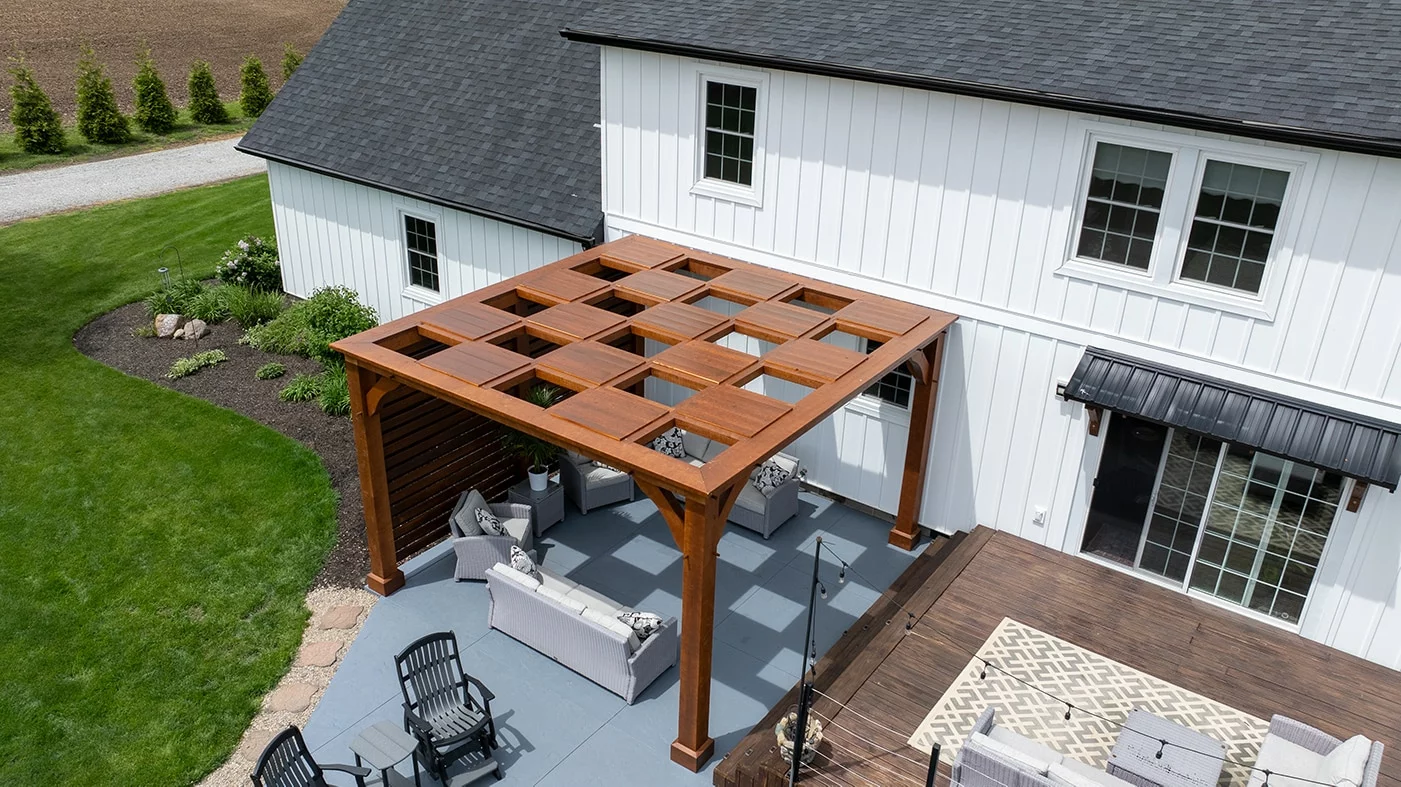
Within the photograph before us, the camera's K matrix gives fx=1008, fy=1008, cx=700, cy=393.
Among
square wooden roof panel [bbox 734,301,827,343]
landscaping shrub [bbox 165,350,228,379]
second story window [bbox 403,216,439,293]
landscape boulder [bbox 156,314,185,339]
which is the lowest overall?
landscaping shrub [bbox 165,350,228,379]

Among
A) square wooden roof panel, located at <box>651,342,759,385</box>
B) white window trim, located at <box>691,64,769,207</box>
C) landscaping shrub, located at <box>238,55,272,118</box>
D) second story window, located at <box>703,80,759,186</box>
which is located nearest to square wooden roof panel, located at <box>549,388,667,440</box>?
square wooden roof panel, located at <box>651,342,759,385</box>

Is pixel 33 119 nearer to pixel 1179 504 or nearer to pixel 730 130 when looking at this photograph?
pixel 730 130

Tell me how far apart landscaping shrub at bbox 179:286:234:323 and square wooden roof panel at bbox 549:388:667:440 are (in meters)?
11.5

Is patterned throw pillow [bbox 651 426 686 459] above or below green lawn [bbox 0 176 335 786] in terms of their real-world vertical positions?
above

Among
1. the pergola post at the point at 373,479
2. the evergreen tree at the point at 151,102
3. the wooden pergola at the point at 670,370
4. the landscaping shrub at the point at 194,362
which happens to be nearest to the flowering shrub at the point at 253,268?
the landscaping shrub at the point at 194,362

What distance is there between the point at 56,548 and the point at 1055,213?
11828 mm

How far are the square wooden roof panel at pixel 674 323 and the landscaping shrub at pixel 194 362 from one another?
920cm

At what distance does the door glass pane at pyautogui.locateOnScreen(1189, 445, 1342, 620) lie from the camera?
379 inches

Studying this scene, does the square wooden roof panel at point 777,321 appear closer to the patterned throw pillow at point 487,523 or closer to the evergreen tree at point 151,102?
the patterned throw pillow at point 487,523

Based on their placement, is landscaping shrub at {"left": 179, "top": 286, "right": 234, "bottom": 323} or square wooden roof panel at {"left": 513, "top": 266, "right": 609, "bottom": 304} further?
landscaping shrub at {"left": 179, "top": 286, "right": 234, "bottom": 323}

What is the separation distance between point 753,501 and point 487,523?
3.17 meters

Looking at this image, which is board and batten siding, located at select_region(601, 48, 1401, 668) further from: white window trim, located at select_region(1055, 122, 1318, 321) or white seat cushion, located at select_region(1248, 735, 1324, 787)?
white seat cushion, located at select_region(1248, 735, 1324, 787)

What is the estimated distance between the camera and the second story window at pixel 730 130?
39.0 feet

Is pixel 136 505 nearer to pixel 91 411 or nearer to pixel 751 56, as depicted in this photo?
pixel 91 411
